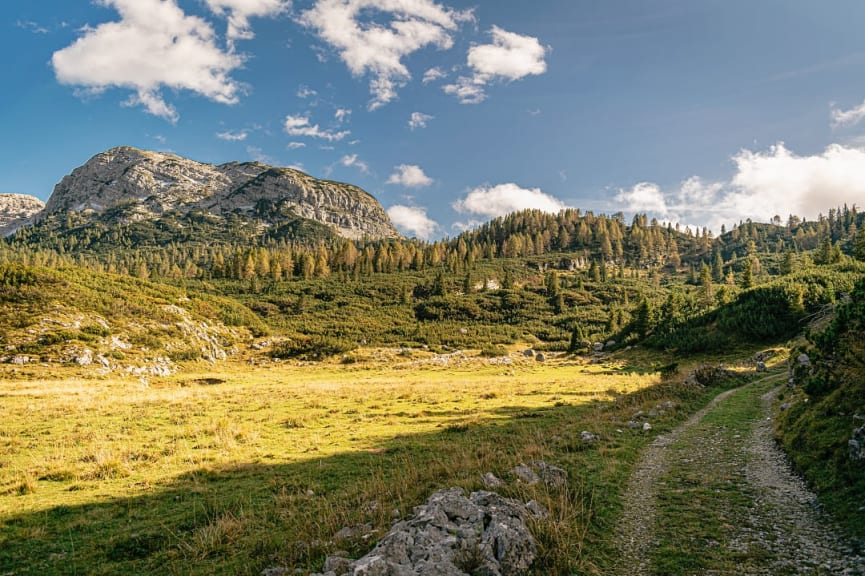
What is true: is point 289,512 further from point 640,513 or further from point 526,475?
point 640,513

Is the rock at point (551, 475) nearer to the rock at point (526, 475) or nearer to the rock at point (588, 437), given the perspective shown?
the rock at point (526, 475)

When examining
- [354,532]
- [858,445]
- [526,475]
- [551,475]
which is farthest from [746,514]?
[354,532]

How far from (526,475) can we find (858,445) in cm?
748

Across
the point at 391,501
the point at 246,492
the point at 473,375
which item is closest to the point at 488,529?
the point at 391,501

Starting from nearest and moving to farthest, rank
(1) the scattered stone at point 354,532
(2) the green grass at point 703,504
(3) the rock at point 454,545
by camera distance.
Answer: (3) the rock at point 454,545
(2) the green grass at point 703,504
(1) the scattered stone at point 354,532

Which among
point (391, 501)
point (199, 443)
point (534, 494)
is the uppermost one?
point (534, 494)

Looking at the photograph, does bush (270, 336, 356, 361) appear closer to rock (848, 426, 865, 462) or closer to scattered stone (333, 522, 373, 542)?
scattered stone (333, 522, 373, 542)

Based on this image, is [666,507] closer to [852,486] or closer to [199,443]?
[852,486]

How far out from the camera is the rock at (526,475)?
396 inches

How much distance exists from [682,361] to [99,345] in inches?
3161

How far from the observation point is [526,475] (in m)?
10.4

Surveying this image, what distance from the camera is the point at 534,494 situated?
9.20 m

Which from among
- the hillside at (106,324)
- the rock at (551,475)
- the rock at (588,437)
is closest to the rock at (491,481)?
the rock at (551,475)

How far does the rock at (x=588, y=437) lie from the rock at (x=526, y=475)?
6383 mm
